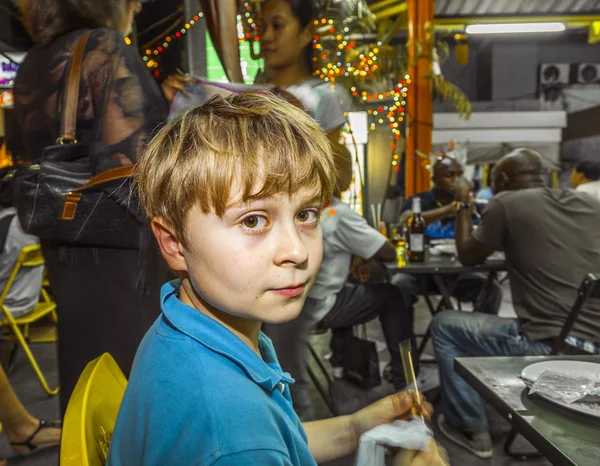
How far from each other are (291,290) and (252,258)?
0.23 ft

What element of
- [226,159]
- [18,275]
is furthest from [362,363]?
[226,159]

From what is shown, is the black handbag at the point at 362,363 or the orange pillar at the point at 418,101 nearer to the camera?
the black handbag at the point at 362,363

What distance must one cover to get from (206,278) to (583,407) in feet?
2.63

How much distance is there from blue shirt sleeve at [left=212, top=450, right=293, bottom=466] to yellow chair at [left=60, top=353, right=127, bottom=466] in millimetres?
177

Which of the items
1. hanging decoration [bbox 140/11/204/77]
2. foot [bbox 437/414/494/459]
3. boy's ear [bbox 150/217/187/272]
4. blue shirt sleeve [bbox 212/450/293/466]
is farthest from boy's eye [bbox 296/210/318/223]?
foot [bbox 437/414/494/459]

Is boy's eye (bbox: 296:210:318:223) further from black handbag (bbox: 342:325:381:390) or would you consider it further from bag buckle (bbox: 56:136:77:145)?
black handbag (bbox: 342:325:381:390)

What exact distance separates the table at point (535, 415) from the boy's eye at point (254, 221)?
0.65 meters

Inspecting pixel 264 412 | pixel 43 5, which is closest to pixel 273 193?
pixel 264 412

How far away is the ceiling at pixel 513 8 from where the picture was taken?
1074 cm

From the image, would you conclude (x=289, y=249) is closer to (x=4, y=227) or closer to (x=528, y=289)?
(x=528, y=289)

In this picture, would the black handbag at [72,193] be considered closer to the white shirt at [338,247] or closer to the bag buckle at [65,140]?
the bag buckle at [65,140]

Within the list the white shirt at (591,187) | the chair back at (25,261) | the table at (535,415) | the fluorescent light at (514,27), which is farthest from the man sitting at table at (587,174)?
the fluorescent light at (514,27)

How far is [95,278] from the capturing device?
5.19 feet

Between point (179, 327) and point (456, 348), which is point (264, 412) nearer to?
point (179, 327)
